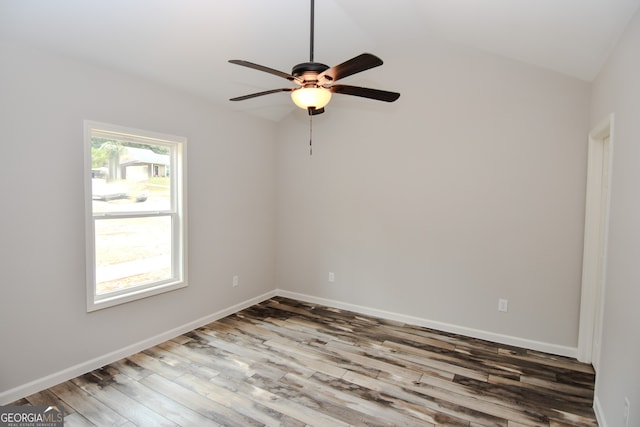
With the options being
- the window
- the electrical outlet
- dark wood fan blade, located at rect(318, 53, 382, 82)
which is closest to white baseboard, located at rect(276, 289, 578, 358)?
the electrical outlet

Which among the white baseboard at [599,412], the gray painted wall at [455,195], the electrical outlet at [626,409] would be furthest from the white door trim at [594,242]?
the electrical outlet at [626,409]

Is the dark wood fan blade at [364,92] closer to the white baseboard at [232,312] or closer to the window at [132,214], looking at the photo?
the window at [132,214]

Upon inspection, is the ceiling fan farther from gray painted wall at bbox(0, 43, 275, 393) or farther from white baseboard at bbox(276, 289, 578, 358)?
white baseboard at bbox(276, 289, 578, 358)

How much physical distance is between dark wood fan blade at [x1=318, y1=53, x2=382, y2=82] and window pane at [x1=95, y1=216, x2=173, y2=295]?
91.4 inches

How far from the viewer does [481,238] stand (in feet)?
11.0

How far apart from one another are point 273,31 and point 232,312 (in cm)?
321

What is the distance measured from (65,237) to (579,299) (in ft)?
14.7

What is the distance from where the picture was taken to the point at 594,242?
2.82 metres

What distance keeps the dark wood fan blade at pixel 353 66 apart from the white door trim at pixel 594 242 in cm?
223

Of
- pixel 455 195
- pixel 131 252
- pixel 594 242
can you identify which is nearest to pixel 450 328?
pixel 455 195

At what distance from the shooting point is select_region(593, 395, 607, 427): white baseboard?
204 cm

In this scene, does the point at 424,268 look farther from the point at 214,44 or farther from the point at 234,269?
the point at 214,44

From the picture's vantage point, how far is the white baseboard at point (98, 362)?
7.52 ft

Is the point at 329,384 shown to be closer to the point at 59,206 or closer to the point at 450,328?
the point at 450,328
